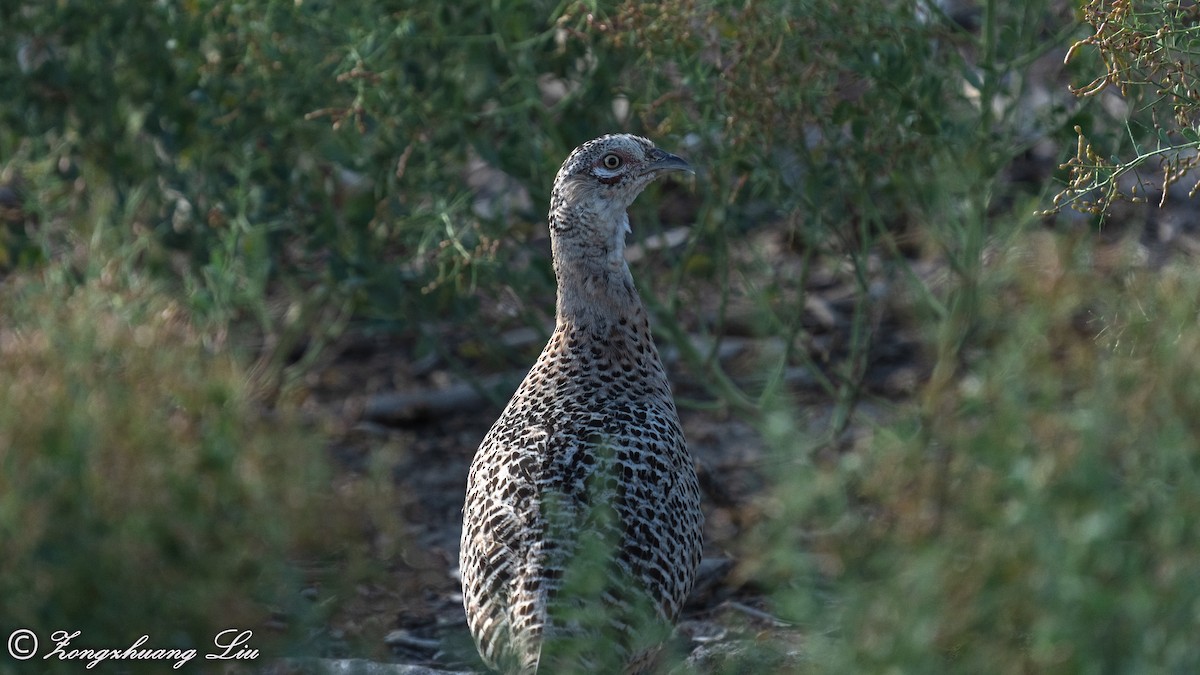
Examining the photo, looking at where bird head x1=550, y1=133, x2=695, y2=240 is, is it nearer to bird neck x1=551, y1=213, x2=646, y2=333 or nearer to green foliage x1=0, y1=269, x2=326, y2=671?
bird neck x1=551, y1=213, x2=646, y2=333

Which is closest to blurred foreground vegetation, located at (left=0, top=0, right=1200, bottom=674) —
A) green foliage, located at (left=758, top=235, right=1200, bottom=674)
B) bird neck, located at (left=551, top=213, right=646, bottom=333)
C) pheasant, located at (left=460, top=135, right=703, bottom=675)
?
green foliage, located at (left=758, top=235, right=1200, bottom=674)

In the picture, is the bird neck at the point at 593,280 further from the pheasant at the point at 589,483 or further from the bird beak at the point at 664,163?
the bird beak at the point at 664,163

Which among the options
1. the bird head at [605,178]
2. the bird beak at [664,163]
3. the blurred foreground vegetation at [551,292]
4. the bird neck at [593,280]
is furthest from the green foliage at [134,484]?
the bird beak at [664,163]

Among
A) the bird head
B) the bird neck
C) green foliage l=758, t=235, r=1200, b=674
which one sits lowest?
green foliage l=758, t=235, r=1200, b=674

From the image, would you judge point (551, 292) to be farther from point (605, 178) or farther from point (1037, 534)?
point (1037, 534)

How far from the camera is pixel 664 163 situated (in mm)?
5258

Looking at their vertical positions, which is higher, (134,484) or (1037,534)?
(134,484)

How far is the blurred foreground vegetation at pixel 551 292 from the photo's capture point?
3715mm

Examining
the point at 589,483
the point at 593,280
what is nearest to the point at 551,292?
the point at 593,280

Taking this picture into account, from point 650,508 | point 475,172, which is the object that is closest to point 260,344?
point 475,172

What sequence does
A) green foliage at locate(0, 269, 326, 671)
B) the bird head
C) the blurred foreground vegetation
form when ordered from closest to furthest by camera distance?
the blurred foreground vegetation < green foliage at locate(0, 269, 326, 671) < the bird head

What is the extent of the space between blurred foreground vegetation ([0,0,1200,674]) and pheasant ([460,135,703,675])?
0.40m

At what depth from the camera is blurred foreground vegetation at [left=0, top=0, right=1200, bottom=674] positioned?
3715 millimetres

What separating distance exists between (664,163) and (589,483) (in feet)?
3.98
